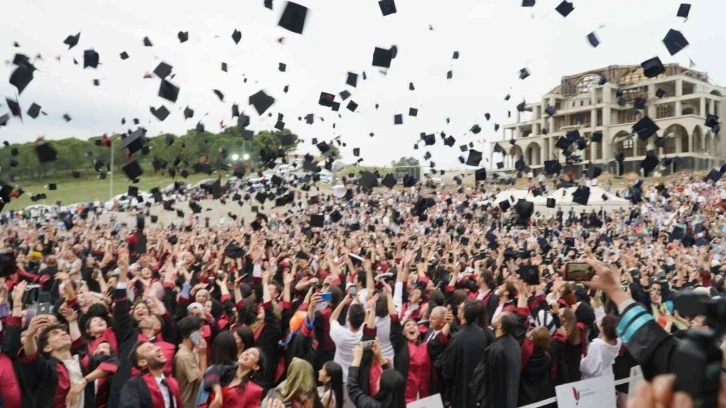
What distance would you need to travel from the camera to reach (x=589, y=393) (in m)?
4.93

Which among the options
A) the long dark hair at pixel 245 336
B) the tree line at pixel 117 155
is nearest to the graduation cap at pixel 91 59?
the long dark hair at pixel 245 336

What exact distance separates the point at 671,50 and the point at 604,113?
172 ft

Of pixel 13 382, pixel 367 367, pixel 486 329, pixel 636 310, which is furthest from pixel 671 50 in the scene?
pixel 13 382

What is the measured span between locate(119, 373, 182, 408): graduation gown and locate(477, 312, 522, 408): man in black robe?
2411mm

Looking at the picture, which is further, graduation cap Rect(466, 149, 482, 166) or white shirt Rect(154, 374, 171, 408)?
graduation cap Rect(466, 149, 482, 166)

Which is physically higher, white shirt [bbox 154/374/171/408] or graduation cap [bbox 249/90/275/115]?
graduation cap [bbox 249/90/275/115]

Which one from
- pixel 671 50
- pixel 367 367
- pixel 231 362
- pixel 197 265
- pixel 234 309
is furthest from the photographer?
pixel 197 265

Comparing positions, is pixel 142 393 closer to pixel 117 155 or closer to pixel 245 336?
pixel 245 336

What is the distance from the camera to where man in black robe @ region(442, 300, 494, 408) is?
4.98 metres

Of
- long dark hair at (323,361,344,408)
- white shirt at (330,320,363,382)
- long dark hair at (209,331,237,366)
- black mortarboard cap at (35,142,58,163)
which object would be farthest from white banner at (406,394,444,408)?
black mortarboard cap at (35,142,58,163)

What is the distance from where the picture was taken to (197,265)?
9820 millimetres

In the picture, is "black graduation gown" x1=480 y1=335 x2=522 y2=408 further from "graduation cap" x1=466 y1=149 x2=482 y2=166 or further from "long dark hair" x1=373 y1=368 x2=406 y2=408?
"graduation cap" x1=466 y1=149 x2=482 y2=166

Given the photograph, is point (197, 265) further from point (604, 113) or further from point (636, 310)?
point (604, 113)

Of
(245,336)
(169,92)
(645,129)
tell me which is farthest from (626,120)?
(245,336)
